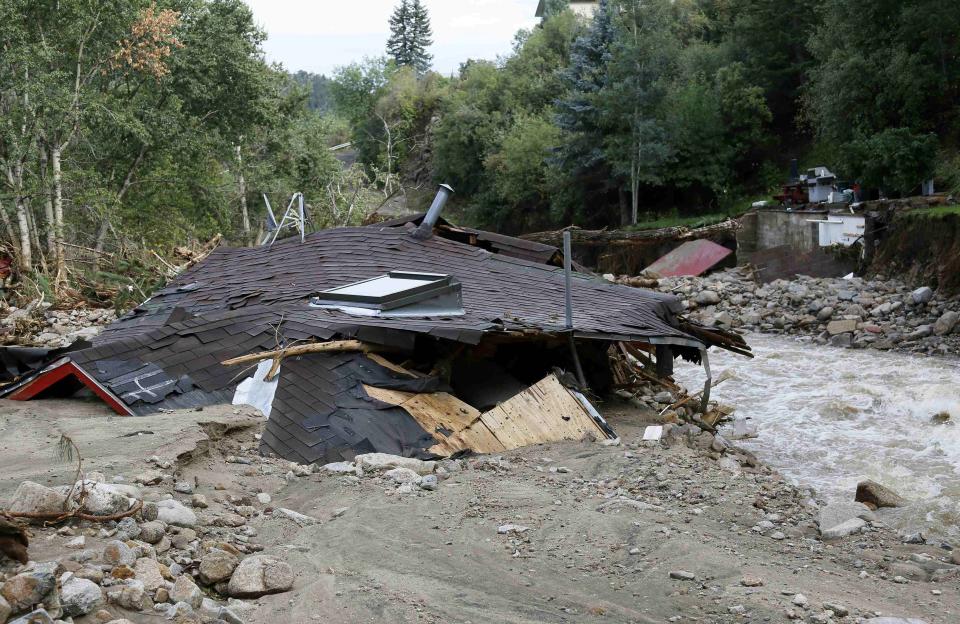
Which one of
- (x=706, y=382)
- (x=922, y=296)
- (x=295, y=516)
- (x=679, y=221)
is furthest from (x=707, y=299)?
(x=295, y=516)

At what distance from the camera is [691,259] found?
30.8m

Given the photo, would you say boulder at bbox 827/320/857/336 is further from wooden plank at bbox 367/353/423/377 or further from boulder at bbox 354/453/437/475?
boulder at bbox 354/453/437/475

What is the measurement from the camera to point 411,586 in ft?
17.3

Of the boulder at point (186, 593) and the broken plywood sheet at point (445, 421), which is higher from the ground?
the boulder at point (186, 593)

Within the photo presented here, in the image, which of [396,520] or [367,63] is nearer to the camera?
[396,520]

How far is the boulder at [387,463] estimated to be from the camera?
7.83 meters

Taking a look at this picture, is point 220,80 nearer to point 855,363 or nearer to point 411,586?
point 855,363

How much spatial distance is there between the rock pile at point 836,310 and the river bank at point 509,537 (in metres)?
12.1

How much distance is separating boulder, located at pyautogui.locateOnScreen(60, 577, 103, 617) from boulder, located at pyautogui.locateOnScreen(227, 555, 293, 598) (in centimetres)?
80

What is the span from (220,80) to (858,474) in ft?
75.5

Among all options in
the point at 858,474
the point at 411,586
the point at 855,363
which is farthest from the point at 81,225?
the point at 411,586

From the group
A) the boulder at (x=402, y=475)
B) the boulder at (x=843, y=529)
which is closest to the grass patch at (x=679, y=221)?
the boulder at (x=843, y=529)

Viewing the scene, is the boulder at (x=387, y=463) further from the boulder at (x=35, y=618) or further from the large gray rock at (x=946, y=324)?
the large gray rock at (x=946, y=324)

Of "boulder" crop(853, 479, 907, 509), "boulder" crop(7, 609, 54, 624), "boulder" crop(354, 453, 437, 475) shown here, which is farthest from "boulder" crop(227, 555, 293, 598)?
"boulder" crop(853, 479, 907, 509)
